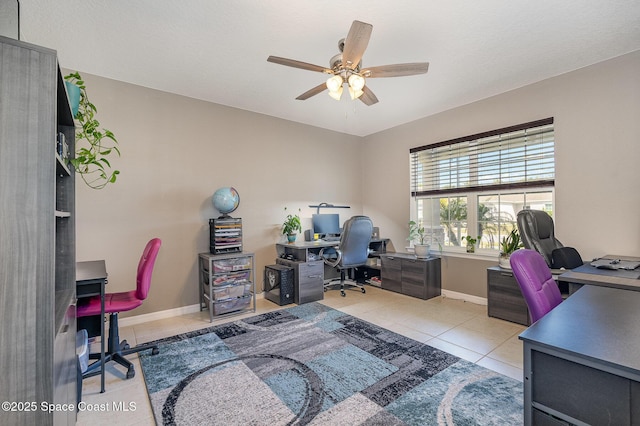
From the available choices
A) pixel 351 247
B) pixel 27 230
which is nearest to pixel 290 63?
pixel 27 230

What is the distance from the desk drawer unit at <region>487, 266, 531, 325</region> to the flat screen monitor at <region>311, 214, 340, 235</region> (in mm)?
2232

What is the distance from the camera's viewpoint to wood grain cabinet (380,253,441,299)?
3809 millimetres

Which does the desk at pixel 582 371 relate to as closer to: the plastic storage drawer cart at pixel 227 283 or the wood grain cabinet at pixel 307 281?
the plastic storage drawer cart at pixel 227 283

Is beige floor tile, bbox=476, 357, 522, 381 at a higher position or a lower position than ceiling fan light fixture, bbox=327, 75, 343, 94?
lower

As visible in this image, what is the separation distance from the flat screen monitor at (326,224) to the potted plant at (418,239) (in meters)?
1.16

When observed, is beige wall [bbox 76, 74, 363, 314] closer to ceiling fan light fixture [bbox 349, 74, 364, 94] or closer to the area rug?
the area rug

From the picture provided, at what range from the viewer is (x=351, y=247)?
3.96m

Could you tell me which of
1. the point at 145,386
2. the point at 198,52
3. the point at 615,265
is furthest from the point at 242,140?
the point at 615,265

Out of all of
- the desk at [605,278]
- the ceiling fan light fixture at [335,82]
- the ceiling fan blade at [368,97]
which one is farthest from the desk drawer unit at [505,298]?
the ceiling fan light fixture at [335,82]

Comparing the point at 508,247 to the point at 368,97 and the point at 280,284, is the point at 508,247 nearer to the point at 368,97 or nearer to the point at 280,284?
the point at 368,97

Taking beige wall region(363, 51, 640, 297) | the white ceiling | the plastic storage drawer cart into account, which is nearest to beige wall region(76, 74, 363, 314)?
the plastic storage drawer cart

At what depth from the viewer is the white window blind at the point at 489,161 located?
3156mm

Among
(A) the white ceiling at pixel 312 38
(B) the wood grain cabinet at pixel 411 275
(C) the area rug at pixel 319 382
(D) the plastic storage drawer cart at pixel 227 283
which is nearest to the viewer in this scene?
(C) the area rug at pixel 319 382

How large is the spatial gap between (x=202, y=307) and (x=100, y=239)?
4.40 ft
